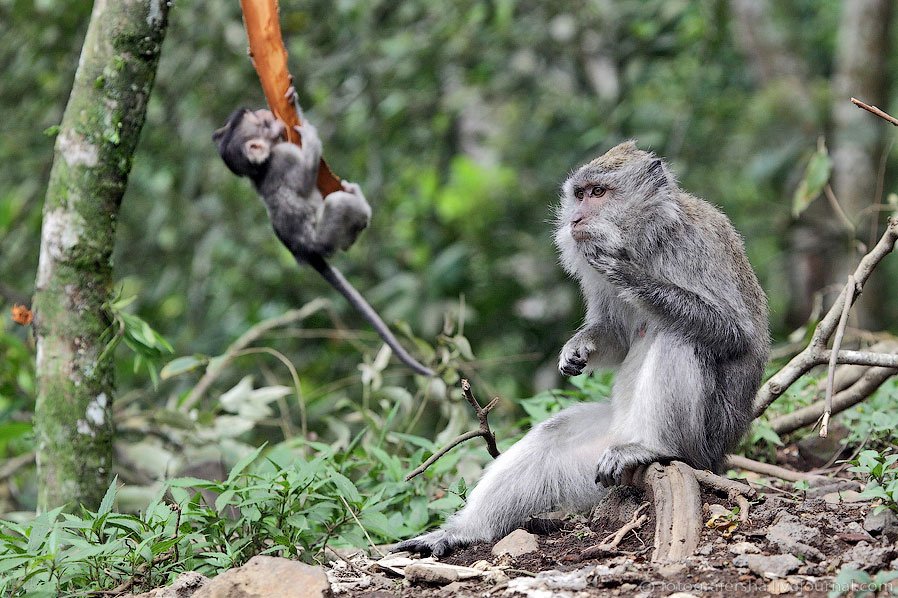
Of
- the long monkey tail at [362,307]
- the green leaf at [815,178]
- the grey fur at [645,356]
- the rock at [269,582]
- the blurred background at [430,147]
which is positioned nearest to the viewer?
the rock at [269,582]

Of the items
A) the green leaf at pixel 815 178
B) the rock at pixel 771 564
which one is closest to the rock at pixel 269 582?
the rock at pixel 771 564

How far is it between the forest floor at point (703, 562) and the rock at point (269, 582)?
0.22 metres

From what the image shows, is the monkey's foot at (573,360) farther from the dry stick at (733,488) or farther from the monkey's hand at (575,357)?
the dry stick at (733,488)

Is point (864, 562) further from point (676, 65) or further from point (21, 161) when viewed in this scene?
point (21, 161)

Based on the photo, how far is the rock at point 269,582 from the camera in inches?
118

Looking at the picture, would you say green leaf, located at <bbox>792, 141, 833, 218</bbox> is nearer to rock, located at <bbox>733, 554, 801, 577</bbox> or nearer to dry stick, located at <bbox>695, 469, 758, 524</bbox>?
dry stick, located at <bbox>695, 469, 758, 524</bbox>

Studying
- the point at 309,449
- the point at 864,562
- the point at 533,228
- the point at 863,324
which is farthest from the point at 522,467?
the point at 863,324

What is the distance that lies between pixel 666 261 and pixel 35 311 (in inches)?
113

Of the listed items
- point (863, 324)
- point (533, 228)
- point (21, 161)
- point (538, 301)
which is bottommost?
point (863, 324)

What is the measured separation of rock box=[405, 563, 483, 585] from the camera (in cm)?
329

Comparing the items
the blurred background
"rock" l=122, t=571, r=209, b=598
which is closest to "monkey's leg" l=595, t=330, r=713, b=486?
"rock" l=122, t=571, r=209, b=598

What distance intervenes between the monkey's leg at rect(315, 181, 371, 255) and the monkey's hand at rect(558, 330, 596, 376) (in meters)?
1.53

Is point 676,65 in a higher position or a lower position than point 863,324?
higher

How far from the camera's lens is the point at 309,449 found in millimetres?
5637
